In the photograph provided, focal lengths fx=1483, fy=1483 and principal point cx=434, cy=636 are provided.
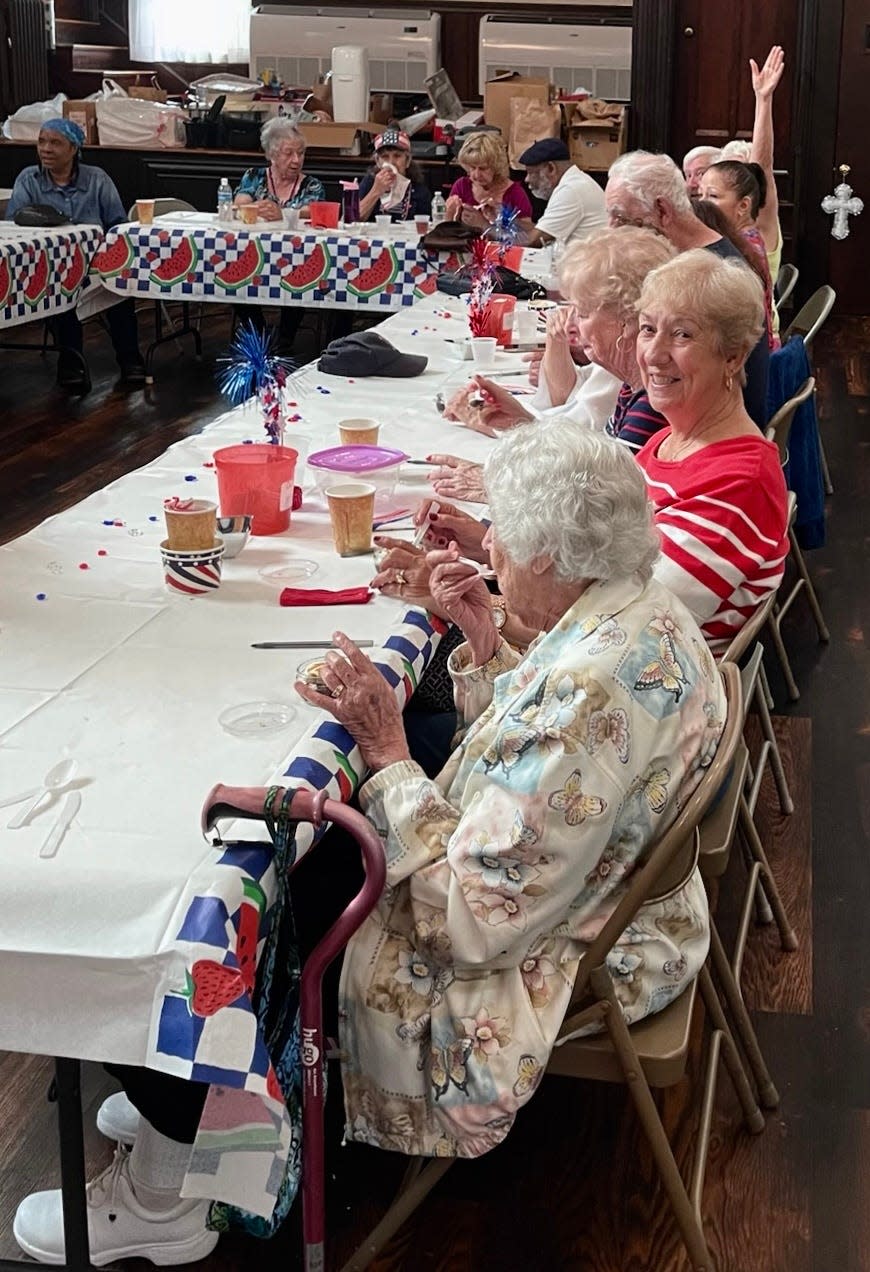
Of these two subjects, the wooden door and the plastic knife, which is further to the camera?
the wooden door

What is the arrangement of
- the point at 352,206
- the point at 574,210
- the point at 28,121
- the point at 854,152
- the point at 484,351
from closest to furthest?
the point at 484,351 < the point at 574,210 < the point at 352,206 < the point at 854,152 < the point at 28,121

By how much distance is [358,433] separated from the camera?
2.97 m

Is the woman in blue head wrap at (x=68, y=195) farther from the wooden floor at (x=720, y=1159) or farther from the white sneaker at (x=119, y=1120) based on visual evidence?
the white sneaker at (x=119, y=1120)

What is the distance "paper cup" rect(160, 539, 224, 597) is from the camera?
219 cm

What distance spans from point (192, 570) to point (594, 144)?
25.7ft

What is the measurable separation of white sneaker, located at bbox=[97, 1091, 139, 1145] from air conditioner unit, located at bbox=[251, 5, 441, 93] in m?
9.45

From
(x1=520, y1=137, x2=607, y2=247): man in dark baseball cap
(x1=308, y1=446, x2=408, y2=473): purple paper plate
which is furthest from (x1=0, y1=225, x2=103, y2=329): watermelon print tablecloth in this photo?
(x1=308, y1=446, x2=408, y2=473): purple paper plate

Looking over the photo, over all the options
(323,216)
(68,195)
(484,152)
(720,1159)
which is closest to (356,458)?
(720,1159)

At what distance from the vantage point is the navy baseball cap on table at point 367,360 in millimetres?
3740

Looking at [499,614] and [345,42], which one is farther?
[345,42]

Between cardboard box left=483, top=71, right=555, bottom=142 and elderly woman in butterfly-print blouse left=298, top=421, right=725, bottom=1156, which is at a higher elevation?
cardboard box left=483, top=71, right=555, bottom=142

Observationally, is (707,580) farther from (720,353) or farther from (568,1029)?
(568,1029)

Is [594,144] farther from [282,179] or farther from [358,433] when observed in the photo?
[358,433]

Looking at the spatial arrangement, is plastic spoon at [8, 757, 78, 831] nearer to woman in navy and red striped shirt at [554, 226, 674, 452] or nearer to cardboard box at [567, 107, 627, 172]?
woman in navy and red striped shirt at [554, 226, 674, 452]
